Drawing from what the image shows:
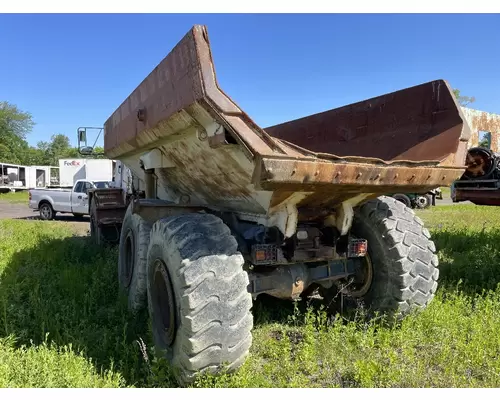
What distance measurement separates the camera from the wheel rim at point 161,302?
3.31 metres

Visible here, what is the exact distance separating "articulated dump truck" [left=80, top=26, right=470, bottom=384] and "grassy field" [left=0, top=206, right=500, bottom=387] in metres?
0.26

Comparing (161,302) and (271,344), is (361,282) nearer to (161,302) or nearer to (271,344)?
(271,344)

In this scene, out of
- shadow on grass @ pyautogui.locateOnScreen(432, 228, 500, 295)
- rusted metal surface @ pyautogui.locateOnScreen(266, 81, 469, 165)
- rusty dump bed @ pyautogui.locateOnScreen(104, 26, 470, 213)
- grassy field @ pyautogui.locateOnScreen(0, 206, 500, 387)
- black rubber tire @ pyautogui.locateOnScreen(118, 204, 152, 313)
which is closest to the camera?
rusty dump bed @ pyautogui.locateOnScreen(104, 26, 470, 213)

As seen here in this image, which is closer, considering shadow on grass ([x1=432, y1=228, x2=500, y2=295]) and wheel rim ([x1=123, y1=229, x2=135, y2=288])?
wheel rim ([x1=123, y1=229, x2=135, y2=288])

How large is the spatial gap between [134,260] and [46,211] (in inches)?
543

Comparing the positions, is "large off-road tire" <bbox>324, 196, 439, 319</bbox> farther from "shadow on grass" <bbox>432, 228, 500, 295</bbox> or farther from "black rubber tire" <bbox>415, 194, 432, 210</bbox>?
"black rubber tire" <bbox>415, 194, 432, 210</bbox>

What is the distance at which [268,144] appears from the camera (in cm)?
257

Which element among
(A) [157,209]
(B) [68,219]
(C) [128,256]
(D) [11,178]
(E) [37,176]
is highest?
(E) [37,176]

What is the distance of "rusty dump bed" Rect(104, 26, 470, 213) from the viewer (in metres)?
2.58

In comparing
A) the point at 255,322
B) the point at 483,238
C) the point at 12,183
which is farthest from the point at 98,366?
the point at 12,183

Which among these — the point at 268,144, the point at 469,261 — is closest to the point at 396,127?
the point at 268,144

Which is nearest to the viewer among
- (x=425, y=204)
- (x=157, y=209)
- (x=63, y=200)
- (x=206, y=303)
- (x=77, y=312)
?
(x=206, y=303)

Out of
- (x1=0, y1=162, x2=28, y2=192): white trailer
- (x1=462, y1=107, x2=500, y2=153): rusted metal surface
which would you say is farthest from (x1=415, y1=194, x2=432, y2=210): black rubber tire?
(x1=0, y1=162, x2=28, y2=192): white trailer

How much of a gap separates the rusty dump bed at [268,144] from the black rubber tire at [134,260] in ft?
1.93
